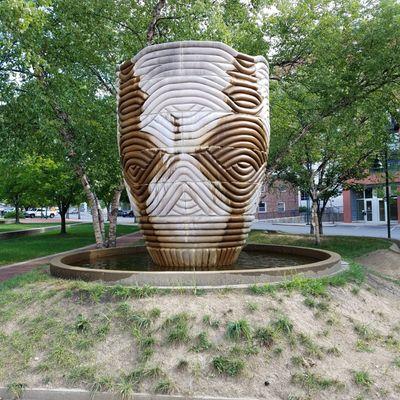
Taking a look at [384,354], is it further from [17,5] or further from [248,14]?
[248,14]

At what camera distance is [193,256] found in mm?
8164

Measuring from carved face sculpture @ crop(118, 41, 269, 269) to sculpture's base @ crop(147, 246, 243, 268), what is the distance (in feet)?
0.06

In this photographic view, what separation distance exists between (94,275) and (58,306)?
801 mm

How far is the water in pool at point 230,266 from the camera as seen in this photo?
8898 millimetres

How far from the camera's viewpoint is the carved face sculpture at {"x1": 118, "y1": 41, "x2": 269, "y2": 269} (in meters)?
7.83

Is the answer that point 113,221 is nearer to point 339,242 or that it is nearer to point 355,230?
point 339,242

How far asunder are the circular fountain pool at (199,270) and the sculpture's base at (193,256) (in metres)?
0.14

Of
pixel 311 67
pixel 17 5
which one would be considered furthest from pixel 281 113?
pixel 17 5

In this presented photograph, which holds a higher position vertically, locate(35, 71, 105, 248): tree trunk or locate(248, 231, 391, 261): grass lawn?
locate(35, 71, 105, 248): tree trunk

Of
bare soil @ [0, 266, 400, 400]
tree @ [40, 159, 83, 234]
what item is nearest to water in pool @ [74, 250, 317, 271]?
bare soil @ [0, 266, 400, 400]

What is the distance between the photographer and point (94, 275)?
274 inches

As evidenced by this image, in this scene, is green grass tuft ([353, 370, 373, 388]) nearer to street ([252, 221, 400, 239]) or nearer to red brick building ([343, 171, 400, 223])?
street ([252, 221, 400, 239])

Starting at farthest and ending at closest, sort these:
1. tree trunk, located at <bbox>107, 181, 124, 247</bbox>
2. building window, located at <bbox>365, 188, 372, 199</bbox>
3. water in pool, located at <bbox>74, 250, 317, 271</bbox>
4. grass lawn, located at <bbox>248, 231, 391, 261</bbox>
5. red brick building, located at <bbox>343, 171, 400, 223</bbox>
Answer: building window, located at <bbox>365, 188, 372, 199</bbox>, red brick building, located at <bbox>343, 171, 400, 223</bbox>, grass lawn, located at <bbox>248, 231, 391, 261</bbox>, tree trunk, located at <bbox>107, 181, 124, 247</bbox>, water in pool, located at <bbox>74, 250, 317, 271</bbox>

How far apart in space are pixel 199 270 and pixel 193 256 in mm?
274
